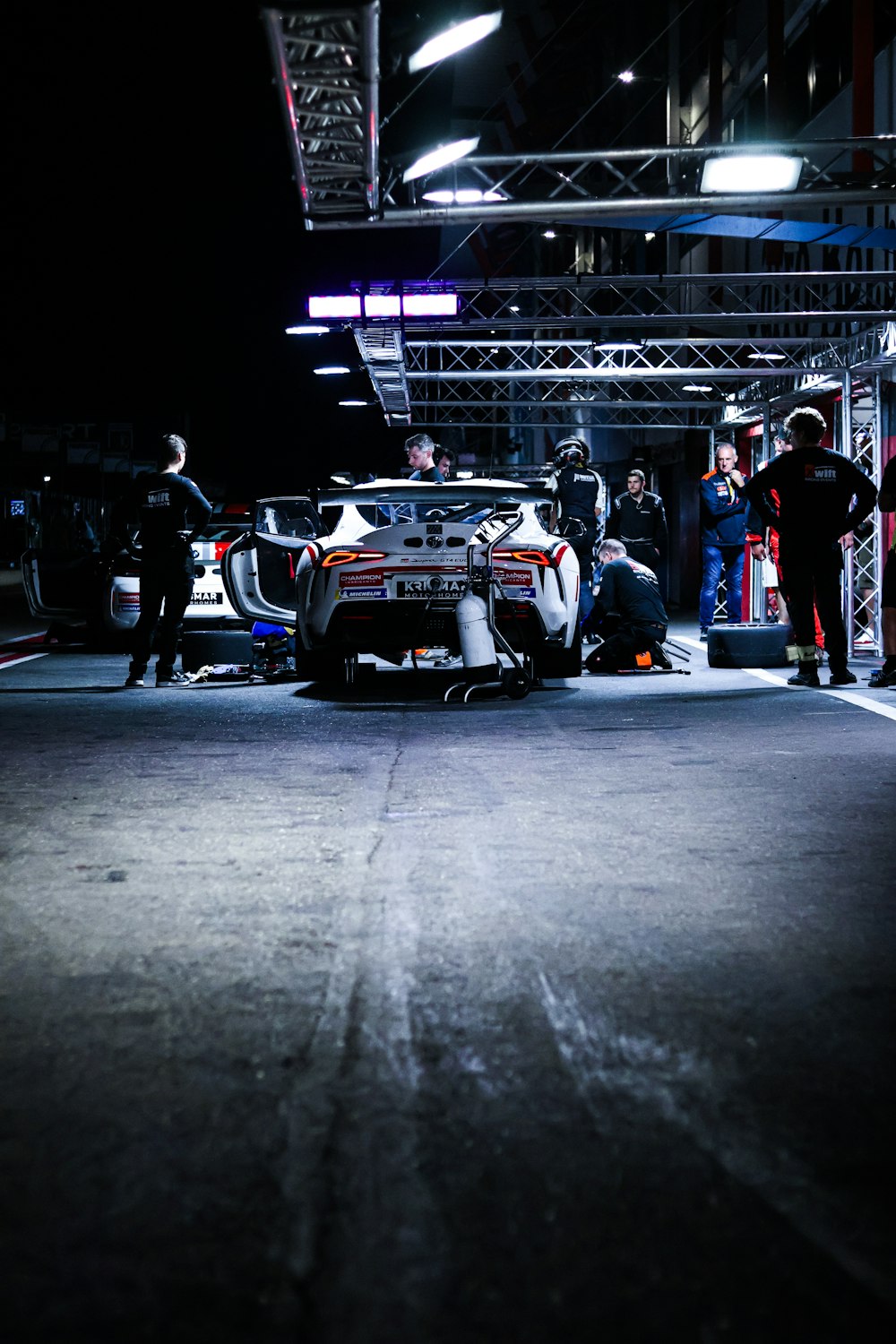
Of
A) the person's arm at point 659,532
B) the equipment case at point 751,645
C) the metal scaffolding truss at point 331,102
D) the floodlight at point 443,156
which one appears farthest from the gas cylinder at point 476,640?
the person's arm at point 659,532

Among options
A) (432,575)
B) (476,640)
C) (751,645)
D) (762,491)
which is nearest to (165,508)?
(432,575)

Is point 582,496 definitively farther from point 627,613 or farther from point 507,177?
point 507,177

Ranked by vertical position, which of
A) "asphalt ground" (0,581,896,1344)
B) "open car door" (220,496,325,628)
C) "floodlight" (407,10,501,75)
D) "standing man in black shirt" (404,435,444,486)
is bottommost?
"asphalt ground" (0,581,896,1344)

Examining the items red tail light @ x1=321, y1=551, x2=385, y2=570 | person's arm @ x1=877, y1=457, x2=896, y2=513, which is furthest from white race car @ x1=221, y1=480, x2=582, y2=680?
person's arm @ x1=877, y1=457, x2=896, y2=513

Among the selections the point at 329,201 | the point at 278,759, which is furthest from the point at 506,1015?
the point at 329,201

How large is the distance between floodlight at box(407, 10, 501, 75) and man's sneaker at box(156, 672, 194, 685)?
5191 millimetres

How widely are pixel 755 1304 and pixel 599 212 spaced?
12136 millimetres

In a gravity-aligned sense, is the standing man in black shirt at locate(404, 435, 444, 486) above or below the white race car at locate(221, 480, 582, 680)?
above

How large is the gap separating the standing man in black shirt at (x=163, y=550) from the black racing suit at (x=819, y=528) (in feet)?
14.8

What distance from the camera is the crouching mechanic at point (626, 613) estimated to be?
1259 cm

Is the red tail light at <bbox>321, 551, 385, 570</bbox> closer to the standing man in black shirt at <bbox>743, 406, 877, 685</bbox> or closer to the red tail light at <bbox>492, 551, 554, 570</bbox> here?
the red tail light at <bbox>492, 551, 554, 570</bbox>

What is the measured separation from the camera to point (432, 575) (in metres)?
10.4

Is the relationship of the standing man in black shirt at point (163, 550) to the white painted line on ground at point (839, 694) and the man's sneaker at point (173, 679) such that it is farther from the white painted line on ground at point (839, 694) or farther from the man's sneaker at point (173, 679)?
the white painted line on ground at point (839, 694)

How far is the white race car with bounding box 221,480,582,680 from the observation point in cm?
1048
